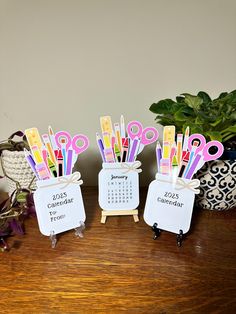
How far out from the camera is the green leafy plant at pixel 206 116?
0.66m

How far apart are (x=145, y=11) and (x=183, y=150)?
1.54 ft

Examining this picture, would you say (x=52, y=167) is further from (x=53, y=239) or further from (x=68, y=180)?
Result: (x=53, y=239)

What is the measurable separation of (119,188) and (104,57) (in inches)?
16.5

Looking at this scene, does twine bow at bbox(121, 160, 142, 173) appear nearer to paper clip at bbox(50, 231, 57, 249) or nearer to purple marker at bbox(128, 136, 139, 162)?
purple marker at bbox(128, 136, 139, 162)

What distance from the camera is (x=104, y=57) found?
34.6 inches

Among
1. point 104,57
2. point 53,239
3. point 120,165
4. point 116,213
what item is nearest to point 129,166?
point 120,165

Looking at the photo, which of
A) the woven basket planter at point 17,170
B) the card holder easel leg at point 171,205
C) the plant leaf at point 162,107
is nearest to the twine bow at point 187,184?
the card holder easel leg at point 171,205

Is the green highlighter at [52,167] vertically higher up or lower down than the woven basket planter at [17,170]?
higher up

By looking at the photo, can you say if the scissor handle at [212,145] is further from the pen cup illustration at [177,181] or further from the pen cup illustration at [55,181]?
the pen cup illustration at [55,181]

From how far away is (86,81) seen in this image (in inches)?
35.3

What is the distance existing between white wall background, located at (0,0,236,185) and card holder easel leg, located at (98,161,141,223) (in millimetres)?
237

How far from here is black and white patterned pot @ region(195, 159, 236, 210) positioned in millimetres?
709

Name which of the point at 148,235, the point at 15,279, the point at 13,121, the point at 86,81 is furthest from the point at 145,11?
the point at 15,279

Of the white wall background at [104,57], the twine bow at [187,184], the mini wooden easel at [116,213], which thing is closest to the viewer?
the twine bow at [187,184]
